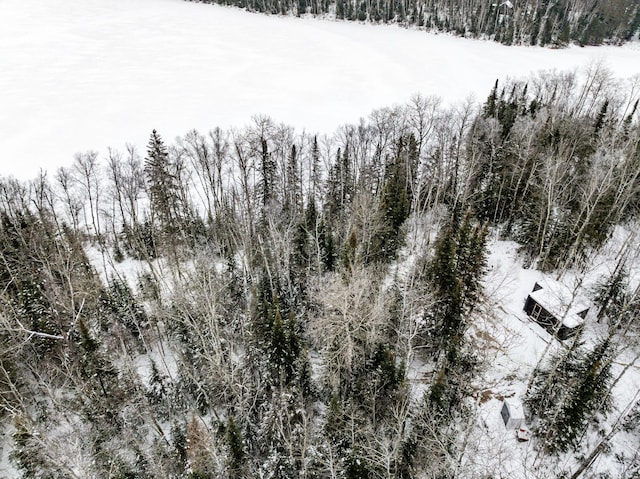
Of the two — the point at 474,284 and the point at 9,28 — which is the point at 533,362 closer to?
the point at 474,284

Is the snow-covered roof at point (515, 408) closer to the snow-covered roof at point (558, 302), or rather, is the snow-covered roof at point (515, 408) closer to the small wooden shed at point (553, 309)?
the small wooden shed at point (553, 309)

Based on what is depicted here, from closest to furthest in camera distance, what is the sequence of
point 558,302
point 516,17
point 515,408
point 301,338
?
point 515,408 < point 301,338 < point 558,302 < point 516,17

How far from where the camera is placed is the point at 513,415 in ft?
81.5

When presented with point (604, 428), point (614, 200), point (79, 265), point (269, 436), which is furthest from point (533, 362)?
point (79, 265)

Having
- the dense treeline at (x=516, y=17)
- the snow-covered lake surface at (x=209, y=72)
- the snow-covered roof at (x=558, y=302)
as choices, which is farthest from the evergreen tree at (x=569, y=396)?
the dense treeline at (x=516, y=17)

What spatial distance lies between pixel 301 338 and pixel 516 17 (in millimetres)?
99464

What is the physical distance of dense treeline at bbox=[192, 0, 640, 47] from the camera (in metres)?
91.0

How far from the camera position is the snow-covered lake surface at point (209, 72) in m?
67.2

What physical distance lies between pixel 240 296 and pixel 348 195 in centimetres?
1899

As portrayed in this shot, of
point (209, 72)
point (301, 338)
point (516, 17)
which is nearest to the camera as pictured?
point (301, 338)

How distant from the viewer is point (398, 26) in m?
104

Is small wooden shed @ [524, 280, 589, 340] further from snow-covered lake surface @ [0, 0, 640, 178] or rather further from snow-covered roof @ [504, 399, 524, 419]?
snow-covered lake surface @ [0, 0, 640, 178]

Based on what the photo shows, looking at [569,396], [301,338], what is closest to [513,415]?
[569,396]

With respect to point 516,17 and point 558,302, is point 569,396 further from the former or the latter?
point 516,17
